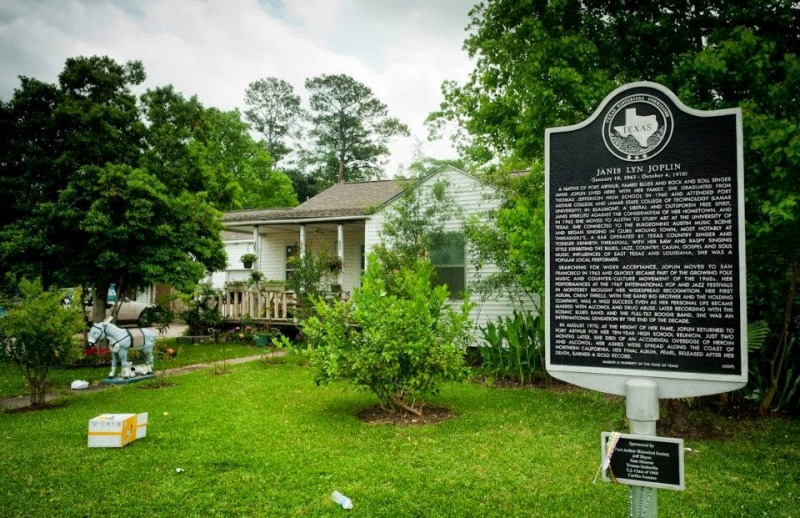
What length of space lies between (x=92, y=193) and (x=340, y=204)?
9472 mm

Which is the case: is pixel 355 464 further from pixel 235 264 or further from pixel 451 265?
pixel 235 264

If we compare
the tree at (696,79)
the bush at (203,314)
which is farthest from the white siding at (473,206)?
the bush at (203,314)

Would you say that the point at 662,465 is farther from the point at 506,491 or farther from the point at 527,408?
the point at 527,408

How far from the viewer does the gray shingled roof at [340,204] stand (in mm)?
18402

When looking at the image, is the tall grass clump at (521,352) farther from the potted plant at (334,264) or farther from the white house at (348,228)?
the potted plant at (334,264)

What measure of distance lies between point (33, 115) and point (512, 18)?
475 inches

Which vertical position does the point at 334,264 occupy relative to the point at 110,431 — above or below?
above

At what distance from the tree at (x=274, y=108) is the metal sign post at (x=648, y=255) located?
49.9 meters

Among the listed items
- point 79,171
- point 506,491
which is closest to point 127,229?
point 79,171

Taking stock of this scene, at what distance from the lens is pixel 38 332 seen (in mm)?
8227

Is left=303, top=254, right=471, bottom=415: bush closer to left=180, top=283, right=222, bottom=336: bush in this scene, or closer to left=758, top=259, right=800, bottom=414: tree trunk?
left=758, top=259, right=800, bottom=414: tree trunk

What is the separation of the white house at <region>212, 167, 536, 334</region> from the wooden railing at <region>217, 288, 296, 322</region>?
1491 mm

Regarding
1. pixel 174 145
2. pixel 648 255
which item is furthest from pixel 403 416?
pixel 174 145

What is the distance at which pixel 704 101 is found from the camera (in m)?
7.14
